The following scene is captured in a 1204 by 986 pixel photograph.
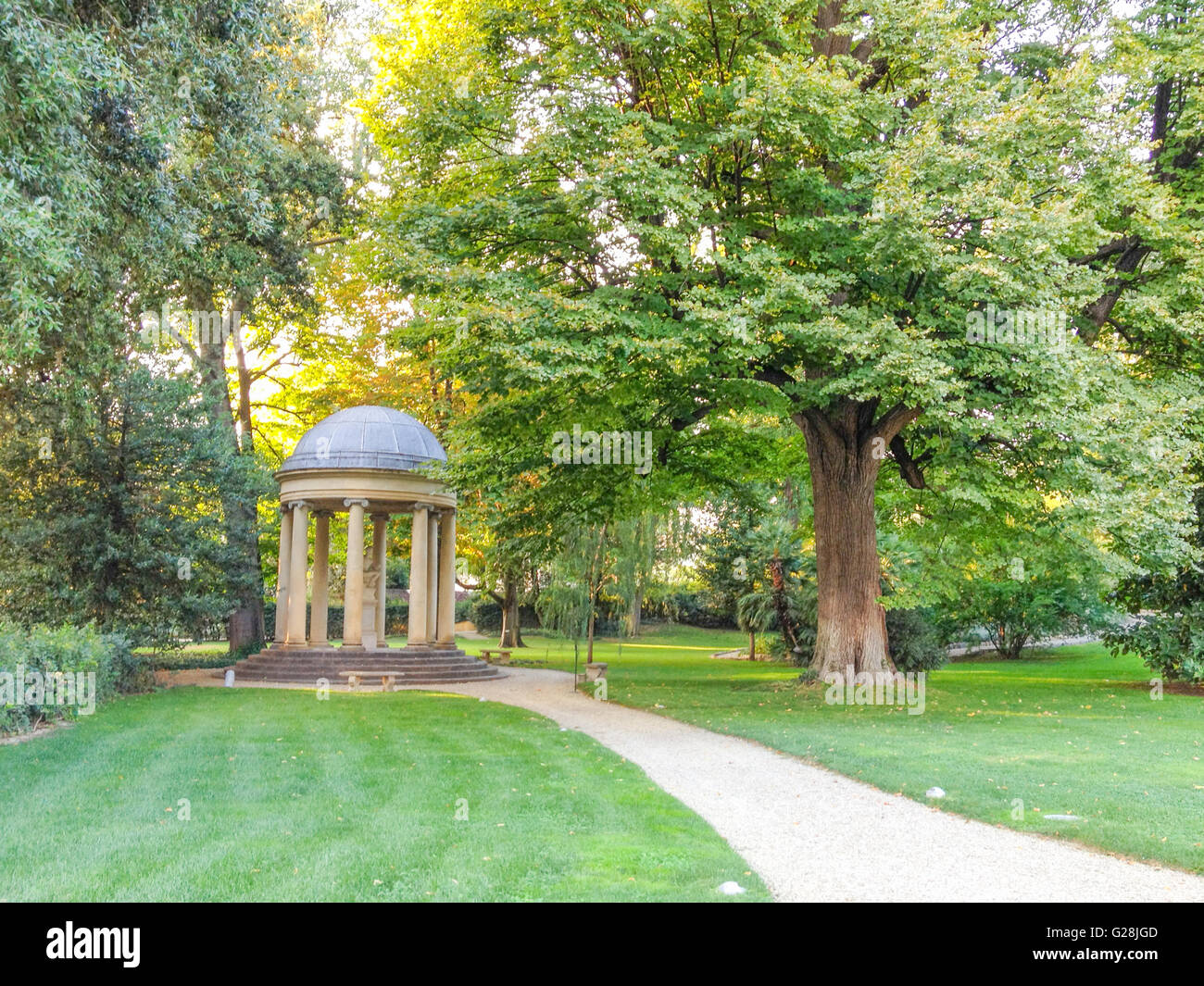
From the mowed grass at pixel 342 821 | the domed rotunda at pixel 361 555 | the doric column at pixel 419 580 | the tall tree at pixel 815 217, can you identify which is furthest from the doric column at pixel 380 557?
the mowed grass at pixel 342 821

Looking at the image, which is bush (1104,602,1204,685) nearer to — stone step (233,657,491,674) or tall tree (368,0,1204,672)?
tall tree (368,0,1204,672)

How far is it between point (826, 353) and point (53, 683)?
14242 millimetres

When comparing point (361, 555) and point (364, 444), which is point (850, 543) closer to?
point (361, 555)

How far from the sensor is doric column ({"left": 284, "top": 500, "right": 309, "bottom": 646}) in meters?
27.0

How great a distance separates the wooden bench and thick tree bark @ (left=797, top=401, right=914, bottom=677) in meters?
10.5

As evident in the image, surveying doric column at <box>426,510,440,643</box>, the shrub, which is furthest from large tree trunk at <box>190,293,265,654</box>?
the shrub

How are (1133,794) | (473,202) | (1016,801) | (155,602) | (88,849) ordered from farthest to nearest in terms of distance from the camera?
(155,602) < (473,202) < (1133,794) < (1016,801) < (88,849)

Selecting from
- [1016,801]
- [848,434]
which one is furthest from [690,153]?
[1016,801]

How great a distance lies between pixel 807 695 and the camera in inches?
748

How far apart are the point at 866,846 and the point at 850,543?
1167cm

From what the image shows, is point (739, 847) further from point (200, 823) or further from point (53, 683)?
point (53, 683)

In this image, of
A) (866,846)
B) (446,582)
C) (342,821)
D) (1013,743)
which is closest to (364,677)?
(446,582)

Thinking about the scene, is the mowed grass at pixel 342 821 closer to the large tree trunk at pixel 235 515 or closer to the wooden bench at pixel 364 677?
the wooden bench at pixel 364 677

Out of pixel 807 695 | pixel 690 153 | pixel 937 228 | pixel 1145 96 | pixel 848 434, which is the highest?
pixel 1145 96
